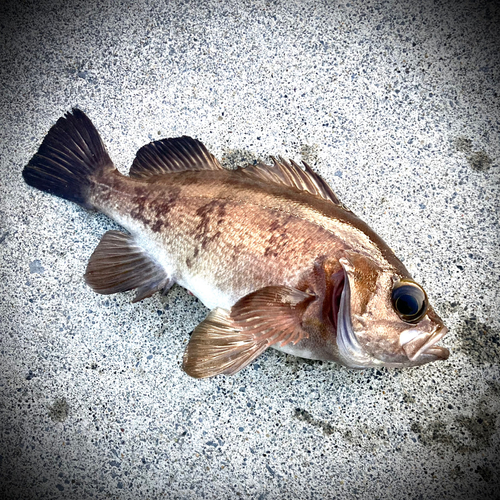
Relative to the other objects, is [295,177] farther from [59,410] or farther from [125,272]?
[59,410]

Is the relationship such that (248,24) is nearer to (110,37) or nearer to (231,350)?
(110,37)

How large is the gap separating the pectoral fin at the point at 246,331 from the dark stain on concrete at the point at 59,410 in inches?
34.6

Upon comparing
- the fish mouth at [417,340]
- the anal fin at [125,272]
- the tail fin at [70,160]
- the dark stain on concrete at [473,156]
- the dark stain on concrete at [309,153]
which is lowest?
the anal fin at [125,272]

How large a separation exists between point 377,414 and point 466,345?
56cm

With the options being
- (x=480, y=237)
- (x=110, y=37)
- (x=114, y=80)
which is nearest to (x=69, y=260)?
(x=114, y=80)

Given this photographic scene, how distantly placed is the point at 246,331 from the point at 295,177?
0.69 m

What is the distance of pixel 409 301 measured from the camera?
4.48 feet

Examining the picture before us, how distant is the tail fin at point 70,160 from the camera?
6.54ft

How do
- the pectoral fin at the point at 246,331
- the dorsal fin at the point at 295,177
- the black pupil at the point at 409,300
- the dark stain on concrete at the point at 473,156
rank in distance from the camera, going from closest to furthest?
the black pupil at the point at 409,300, the pectoral fin at the point at 246,331, the dorsal fin at the point at 295,177, the dark stain on concrete at the point at 473,156

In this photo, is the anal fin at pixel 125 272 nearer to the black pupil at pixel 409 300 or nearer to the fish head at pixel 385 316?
the fish head at pixel 385 316

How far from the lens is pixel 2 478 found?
6.59 feet

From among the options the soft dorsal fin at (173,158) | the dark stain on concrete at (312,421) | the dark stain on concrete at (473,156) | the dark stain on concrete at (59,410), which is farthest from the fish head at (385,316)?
the dark stain on concrete at (59,410)

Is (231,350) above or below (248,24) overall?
below

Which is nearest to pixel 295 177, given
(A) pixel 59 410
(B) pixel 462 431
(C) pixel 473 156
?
(C) pixel 473 156
